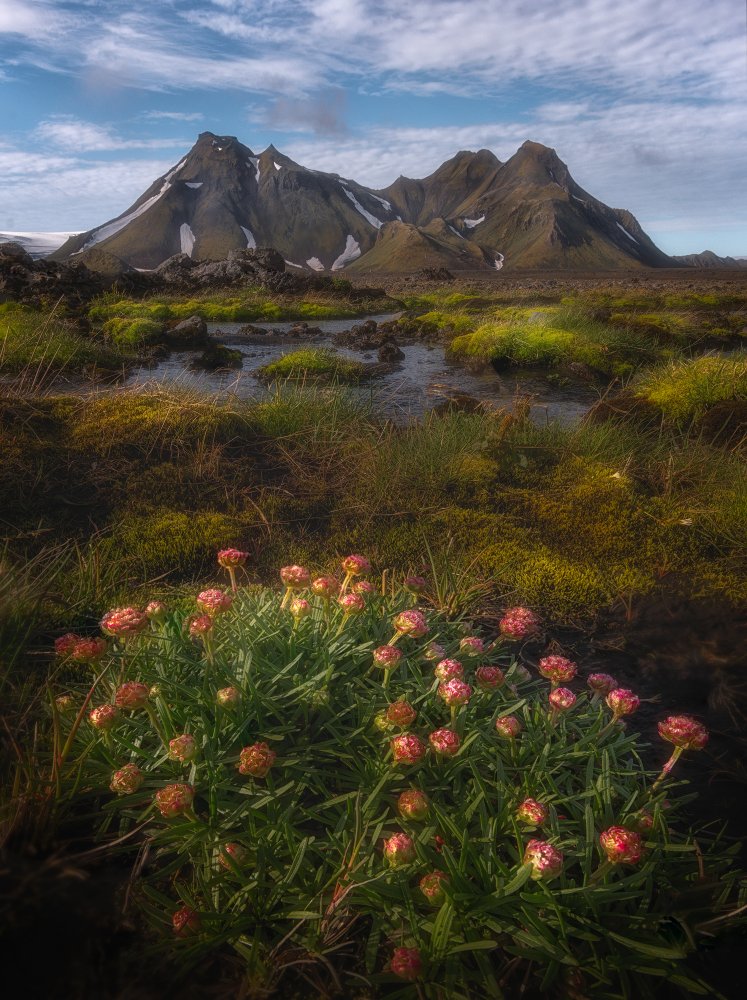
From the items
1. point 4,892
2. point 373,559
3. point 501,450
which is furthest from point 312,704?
point 501,450

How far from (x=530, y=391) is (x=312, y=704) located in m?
7.46

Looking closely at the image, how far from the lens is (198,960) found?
1.47m

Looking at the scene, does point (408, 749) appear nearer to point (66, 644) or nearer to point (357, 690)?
point (357, 690)

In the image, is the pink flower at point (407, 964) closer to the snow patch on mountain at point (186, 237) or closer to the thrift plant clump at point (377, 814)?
the thrift plant clump at point (377, 814)

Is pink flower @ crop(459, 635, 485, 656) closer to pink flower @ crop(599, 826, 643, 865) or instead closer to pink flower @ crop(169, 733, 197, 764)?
pink flower @ crop(599, 826, 643, 865)

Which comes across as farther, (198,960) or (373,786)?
(373,786)

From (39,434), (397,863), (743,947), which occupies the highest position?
(39,434)

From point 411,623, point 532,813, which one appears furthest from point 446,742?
point 411,623

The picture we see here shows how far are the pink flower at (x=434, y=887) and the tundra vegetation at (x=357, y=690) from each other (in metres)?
0.02

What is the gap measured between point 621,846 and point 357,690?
1.04m

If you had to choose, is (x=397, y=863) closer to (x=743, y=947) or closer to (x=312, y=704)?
(x=312, y=704)

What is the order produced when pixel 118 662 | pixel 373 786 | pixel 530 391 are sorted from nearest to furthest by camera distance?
1. pixel 373 786
2. pixel 118 662
3. pixel 530 391

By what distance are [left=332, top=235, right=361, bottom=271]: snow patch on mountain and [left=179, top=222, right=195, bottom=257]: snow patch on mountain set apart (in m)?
41.4

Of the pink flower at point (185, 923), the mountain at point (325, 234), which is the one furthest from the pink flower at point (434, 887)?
the mountain at point (325, 234)
